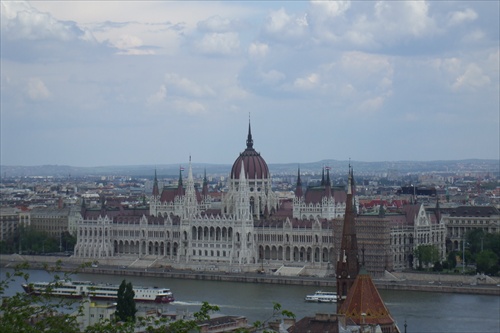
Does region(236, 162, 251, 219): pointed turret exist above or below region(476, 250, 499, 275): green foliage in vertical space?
above

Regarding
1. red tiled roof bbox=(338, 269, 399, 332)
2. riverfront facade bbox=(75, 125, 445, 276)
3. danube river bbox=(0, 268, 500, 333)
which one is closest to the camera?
red tiled roof bbox=(338, 269, 399, 332)

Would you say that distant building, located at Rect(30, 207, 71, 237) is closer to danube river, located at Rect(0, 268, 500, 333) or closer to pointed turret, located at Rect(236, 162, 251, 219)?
pointed turret, located at Rect(236, 162, 251, 219)

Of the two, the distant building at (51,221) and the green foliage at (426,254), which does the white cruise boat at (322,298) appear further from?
the distant building at (51,221)

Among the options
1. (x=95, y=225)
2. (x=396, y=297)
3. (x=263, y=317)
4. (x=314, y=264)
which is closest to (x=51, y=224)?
(x=95, y=225)

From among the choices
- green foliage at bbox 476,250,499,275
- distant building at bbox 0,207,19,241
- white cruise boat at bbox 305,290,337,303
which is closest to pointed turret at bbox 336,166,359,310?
white cruise boat at bbox 305,290,337,303

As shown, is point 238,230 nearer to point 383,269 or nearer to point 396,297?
point 383,269

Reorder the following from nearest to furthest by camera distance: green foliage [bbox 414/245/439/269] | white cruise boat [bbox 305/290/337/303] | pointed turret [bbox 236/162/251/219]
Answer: white cruise boat [bbox 305/290/337/303]
green foliage [bbox 414/245/439/269]
pointed turret [bbox 236/162/251/219]
